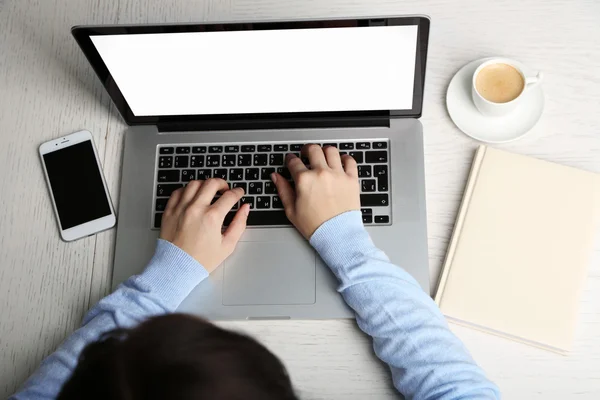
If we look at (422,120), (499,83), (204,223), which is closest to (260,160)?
(204,223)

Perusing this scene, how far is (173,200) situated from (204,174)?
6 cm

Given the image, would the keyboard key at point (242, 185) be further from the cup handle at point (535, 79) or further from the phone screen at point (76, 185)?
the cup handle at point (535, 79)

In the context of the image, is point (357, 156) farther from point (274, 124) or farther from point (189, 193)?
point (189, 193)

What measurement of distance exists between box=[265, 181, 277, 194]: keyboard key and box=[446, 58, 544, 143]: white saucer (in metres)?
0.27

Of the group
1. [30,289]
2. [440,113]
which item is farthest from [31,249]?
[440,113]

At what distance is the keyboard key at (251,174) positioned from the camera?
80 cm

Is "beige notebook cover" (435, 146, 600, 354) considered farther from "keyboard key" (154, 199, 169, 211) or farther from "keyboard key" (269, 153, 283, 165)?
"keyboard key" (154, 199, 169, 211)

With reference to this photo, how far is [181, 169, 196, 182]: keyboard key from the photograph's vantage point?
815mm

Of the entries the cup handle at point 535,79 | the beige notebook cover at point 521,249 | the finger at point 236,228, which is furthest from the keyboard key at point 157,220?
the cup handle at point 535,79

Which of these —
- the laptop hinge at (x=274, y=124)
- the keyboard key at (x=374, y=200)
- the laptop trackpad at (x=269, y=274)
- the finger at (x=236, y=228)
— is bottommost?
the laptop trackpad at (x=269, y=274)

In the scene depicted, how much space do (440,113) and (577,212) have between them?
0.23 metres

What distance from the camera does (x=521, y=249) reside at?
0.73 metres

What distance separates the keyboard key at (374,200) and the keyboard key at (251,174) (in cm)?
15

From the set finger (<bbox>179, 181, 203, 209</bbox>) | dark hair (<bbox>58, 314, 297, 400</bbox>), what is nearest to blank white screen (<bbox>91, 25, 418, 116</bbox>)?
finger (<bbox>179, 181, 203, 209</bbox>)
